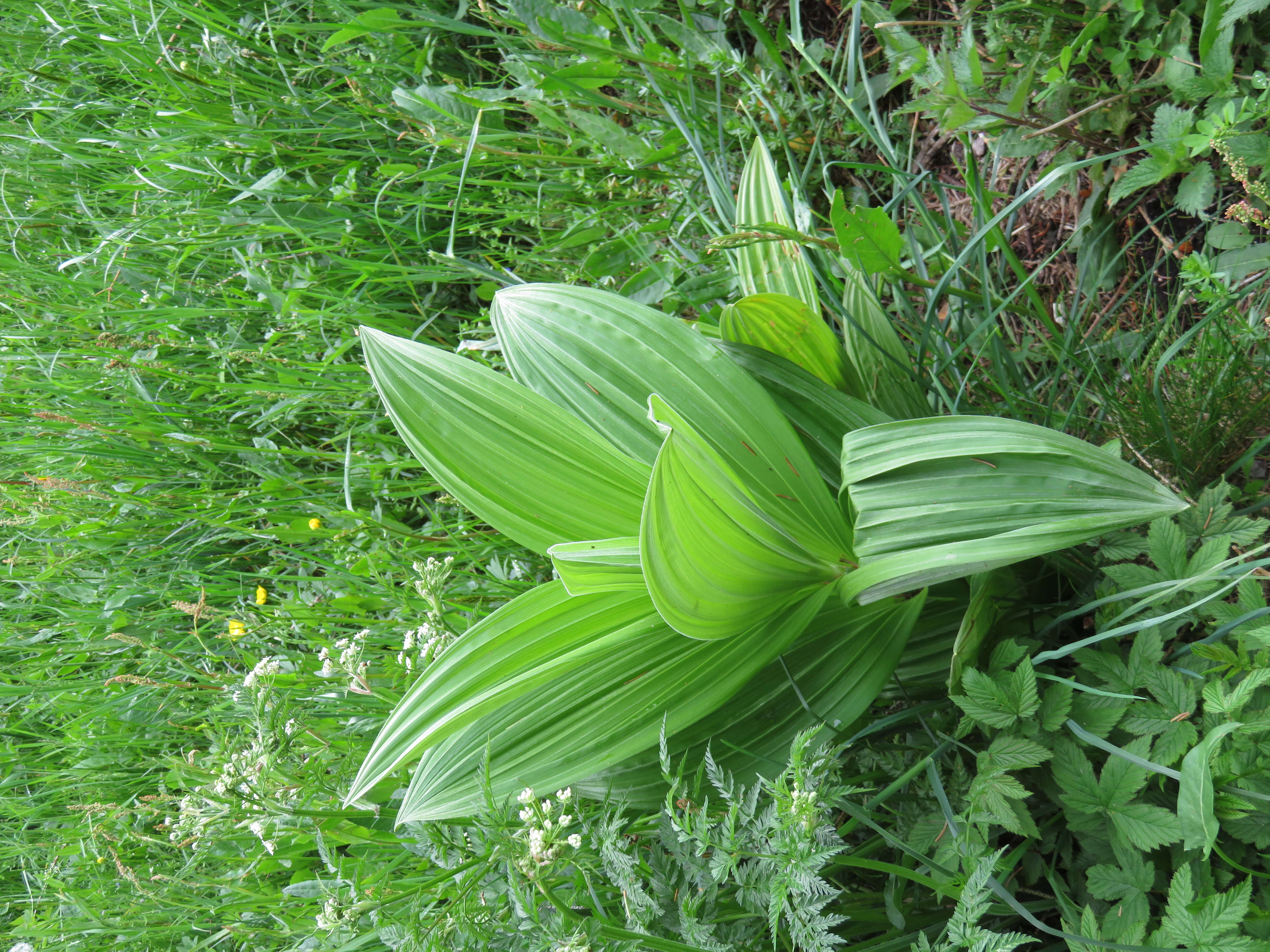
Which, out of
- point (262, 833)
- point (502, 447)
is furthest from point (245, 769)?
point (502, 447)

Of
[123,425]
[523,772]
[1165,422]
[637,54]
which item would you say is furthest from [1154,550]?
[123,425]

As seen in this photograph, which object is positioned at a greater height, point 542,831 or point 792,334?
point 792,334

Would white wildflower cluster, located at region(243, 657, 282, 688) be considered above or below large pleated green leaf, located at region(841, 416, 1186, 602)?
below

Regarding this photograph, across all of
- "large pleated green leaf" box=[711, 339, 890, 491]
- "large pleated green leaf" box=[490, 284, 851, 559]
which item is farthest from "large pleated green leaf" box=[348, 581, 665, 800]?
"large pleated green leaf" box=[711, 339, 890, 491]

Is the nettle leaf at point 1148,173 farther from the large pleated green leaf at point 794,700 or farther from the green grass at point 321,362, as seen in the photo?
the large pleated green leaf at point 794,700

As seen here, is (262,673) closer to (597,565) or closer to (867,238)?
(597,565)

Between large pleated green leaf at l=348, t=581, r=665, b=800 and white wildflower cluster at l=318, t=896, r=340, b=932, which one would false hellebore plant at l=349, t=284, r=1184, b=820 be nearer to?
large pleated green leaf at l=348, t=581, r=665, b=800

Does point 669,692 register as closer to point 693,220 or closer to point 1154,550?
point 1154,550
